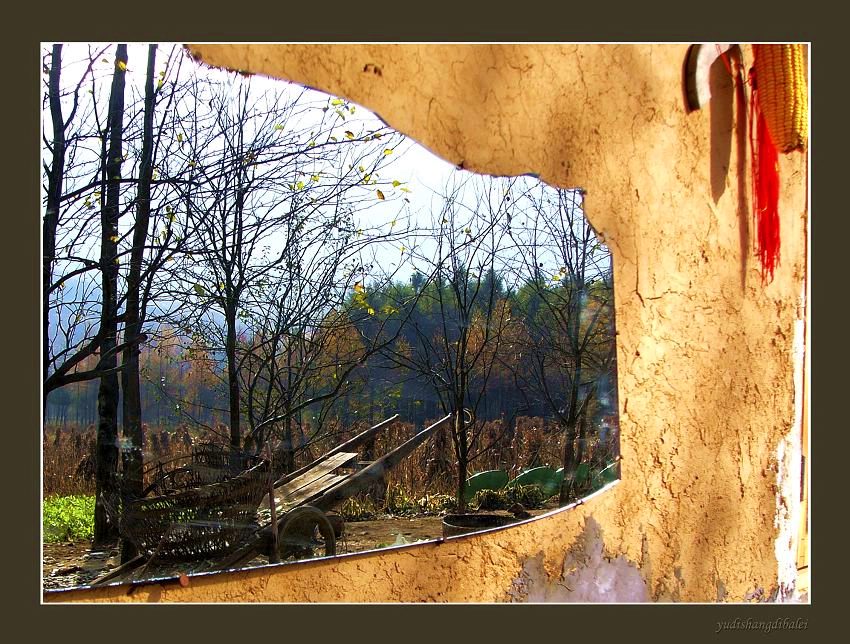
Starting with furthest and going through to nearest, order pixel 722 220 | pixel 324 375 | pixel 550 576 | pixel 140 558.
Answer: pixel 722 220 < pixel 550 576 < pixel 324 375 < pixel 140 558

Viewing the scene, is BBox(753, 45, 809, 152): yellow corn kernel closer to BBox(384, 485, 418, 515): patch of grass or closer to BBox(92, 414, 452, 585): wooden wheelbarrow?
BBox(92, 414, 452, 585): wooden wheelbarrow

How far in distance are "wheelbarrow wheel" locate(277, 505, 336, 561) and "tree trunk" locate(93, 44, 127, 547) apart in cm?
62

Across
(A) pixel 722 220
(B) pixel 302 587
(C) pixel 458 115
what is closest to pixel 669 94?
(A) pixel 722 220

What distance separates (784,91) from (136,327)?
2698 mm

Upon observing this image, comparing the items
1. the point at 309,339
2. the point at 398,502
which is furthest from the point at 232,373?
the point at 398,502

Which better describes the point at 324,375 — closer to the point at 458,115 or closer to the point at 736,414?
the point at 458,115

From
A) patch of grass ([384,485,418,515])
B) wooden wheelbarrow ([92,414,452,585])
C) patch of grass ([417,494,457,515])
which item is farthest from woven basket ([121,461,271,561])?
patch of grass ([417,494,457,515])

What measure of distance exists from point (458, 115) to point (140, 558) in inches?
77.1

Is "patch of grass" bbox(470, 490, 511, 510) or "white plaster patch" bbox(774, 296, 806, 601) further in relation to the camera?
"white plaster patch" bbox(774, 296, 806, 601)

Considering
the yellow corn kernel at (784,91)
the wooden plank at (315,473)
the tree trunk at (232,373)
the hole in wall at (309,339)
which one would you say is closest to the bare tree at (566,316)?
the hole in wall at (309,339)

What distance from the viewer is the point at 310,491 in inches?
124

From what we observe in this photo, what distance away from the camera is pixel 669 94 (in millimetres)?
3578

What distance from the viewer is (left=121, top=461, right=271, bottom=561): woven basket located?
9.84ft

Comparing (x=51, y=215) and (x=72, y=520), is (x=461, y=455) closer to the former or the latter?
(x=72, y=520)
